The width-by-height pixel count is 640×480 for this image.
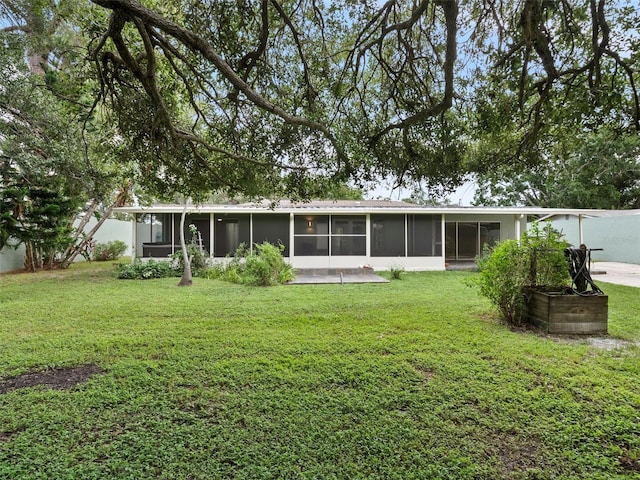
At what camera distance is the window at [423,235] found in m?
13.6

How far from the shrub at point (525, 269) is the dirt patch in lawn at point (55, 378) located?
5.66 metres

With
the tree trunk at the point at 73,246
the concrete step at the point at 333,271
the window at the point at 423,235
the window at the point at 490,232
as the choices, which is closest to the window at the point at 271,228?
the concrete step at the point at 333,271

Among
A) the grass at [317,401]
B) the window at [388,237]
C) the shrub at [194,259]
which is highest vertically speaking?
the window at [388,237]

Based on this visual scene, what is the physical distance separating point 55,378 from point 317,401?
276cm

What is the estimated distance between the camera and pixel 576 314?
512cm

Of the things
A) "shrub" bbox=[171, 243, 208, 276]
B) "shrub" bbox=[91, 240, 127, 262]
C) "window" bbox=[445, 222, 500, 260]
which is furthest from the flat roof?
"shrub" bbox=[91, 240, 127, 262]

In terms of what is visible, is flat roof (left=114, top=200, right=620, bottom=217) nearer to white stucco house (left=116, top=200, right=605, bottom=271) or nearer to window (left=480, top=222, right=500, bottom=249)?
white stucco house (left=116, top=200, right=605, bottom=271)

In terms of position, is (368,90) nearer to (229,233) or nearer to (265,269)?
(265,269)

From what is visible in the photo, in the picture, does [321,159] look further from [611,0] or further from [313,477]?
[611,0]

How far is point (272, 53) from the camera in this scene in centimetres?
507

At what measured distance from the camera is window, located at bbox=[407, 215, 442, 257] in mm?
13633

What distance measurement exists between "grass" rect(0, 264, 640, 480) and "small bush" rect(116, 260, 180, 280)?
5.25 metres

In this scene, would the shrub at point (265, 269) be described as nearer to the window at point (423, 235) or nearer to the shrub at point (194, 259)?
the shrub at point (194, 259)

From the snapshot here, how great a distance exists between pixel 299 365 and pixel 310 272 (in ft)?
29.0
